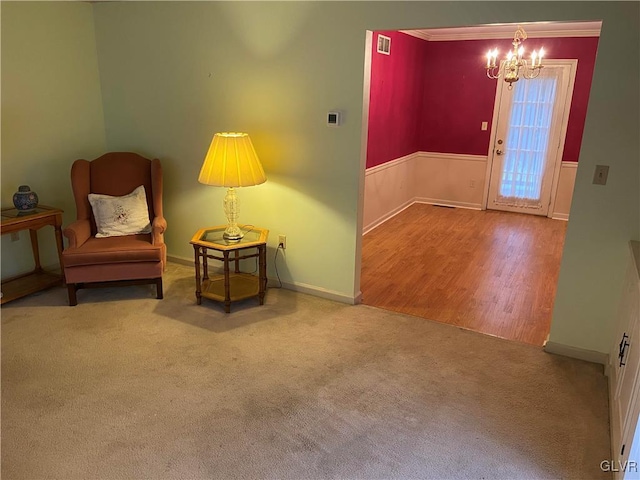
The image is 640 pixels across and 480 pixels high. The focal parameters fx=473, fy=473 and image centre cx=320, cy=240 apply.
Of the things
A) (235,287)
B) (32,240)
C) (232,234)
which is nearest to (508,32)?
(232,234)

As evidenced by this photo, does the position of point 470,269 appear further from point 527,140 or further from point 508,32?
point 508,32

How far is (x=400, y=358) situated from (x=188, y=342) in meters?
1.37

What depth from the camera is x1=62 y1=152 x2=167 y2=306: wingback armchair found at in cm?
348

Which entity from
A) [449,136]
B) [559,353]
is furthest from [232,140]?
[449,136]

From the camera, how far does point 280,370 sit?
2.80 m

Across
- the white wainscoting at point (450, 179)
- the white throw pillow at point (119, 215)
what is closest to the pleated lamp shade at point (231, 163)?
the white throw pillow at point (119, 215)

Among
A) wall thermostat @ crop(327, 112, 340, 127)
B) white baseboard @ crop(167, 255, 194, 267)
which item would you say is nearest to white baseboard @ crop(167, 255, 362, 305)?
white baseboard @ crop(167, 255, 194, 267)

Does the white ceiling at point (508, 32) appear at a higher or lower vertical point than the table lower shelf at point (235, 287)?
higher

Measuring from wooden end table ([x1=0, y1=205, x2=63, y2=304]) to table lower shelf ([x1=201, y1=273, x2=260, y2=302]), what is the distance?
3.78ft

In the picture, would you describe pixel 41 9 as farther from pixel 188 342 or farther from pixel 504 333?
pixel 504 333

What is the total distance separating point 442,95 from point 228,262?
4.67 metres

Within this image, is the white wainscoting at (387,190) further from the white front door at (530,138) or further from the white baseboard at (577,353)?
the white baseboard at (577,353)

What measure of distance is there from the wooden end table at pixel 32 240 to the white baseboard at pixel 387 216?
3148mm

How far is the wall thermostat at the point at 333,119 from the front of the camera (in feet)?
11.1
